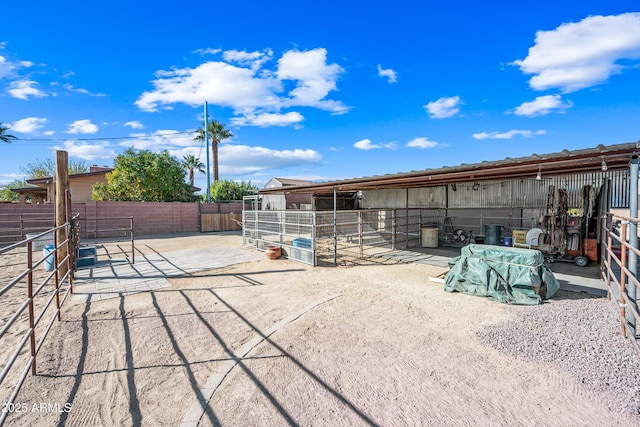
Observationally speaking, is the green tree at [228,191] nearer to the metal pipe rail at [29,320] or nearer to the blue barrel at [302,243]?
the blue barrel at [302,243]

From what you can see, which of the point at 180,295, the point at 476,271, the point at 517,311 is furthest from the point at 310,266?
the point at 517,311

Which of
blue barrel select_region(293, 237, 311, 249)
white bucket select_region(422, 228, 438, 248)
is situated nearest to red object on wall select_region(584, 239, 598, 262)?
white bucket select_region(422, 228, 438, 248)

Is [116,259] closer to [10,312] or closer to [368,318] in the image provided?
[10,312]

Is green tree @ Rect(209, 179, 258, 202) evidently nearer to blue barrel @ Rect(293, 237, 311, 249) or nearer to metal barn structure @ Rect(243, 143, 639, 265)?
metal barn structure @ Rect(243, 143, 639, 265)

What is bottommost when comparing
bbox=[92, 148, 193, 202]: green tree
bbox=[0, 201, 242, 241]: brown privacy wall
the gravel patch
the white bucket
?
the gravel patch

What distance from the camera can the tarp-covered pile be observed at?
5051mm

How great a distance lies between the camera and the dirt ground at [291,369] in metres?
2.45

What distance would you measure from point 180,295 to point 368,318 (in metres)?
3.55

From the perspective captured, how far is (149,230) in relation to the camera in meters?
16.6

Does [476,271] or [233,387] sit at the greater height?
[476,271]

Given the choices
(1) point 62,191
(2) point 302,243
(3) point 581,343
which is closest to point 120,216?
(1) point 62,191

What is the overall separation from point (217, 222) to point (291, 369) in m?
17.0

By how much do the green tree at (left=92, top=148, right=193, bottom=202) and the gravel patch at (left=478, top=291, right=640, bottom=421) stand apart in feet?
63.0

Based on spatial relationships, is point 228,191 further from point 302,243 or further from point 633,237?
point 633,237
